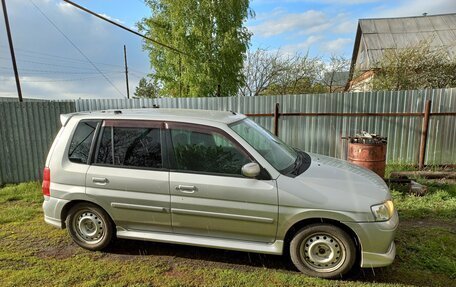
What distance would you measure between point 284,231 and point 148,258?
170cm

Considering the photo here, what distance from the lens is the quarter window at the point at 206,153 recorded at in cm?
301

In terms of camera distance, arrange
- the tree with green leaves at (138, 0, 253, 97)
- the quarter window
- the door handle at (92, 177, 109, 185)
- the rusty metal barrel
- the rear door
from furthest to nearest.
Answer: the tree with green leaves at (138, 0, 253, 97) < the rusty metal barrel < the door handle at (92, 177, 109, 185) < the rear door < the quarter window

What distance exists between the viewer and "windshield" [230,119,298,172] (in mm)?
3090

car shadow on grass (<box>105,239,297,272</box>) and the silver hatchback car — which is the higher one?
the silver hatchback car

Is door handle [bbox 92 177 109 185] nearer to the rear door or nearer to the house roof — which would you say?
the rear door

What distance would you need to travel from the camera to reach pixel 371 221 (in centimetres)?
265

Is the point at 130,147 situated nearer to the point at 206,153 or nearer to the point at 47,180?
the point at 206,153

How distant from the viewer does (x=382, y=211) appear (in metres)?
2.70

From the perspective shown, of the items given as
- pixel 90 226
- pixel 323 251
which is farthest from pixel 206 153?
pixel 90 226

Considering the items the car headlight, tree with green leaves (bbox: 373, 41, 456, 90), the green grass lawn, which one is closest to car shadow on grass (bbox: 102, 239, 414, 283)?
the green grass lawn

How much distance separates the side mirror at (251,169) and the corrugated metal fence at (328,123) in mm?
4866

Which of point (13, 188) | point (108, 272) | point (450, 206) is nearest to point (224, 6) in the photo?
point (13, 188)

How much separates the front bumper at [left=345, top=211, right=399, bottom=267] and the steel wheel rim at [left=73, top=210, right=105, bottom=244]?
290 centimetres

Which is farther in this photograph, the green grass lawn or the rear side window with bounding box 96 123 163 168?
the rear side window with bounding box 96 123 163 168
